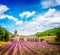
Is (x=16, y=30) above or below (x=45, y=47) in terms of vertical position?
above

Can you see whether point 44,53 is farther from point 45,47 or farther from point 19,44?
point 19,44

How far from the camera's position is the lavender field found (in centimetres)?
808

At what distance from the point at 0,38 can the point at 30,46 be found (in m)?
1.17

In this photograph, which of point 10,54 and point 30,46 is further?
point 30,46

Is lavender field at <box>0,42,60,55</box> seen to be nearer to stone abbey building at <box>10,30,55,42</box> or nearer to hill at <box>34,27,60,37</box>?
stone abbey building at <box>10,30,55,42</box>

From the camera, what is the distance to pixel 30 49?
8539 millimetres

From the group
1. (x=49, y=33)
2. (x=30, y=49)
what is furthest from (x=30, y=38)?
(x=49, y=33)

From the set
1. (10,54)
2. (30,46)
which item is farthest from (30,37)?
(10,54)

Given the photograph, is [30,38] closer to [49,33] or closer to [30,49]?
[30,49]

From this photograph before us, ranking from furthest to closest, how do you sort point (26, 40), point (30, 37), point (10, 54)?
point (26, 40), point (30, 37), point (10, 54)

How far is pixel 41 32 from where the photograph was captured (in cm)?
822

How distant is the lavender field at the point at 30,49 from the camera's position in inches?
318

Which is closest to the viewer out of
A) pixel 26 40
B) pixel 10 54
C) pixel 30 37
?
pixel 10 54

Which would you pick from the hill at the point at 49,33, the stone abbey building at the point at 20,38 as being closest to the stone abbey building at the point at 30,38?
the stone abbey building at the point at 20,38
